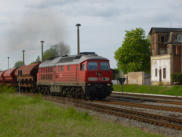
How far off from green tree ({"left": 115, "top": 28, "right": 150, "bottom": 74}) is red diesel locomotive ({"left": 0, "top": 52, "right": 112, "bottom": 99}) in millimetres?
38661

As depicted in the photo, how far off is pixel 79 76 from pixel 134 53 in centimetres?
4469

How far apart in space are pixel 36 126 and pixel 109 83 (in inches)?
498

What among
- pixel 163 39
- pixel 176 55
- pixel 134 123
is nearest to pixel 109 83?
pixel 134 123

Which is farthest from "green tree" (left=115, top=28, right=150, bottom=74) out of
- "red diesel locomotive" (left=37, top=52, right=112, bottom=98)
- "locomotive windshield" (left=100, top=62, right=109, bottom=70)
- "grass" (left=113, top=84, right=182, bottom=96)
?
"locomotive windshield" (left=100, top=62, right=109, bottom=70)

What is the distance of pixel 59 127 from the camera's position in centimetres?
1098

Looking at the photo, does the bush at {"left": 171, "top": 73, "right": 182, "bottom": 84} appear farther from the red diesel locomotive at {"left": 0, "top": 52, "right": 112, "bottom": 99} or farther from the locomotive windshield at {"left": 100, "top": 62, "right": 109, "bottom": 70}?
the locomotive windshield at {"left": 100, "top": 62, "right": 109, "bottom": 70}

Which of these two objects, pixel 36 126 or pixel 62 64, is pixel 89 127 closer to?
pixel 36 126

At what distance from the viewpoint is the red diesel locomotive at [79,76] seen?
2252 centimetres

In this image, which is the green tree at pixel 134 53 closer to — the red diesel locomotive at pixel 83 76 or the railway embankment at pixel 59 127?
the red diesel locomotive at pixel 83 76

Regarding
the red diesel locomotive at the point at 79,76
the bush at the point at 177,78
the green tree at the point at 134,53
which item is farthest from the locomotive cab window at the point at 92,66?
the green tree at the point at 134,53

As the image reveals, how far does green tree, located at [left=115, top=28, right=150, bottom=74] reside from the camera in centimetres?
6650

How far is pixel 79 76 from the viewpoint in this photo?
912 inches

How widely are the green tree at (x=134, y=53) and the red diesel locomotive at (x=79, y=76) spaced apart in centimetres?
3866

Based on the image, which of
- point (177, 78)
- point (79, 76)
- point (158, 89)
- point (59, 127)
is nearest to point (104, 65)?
point (79, 76)
